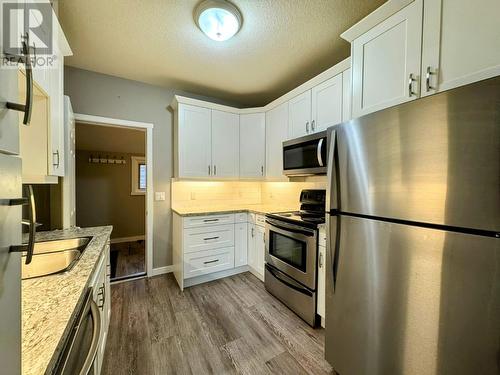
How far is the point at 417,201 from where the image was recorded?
1.02 metres

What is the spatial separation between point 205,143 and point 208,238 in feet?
4.17

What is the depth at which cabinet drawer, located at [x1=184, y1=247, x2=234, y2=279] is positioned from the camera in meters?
2.65

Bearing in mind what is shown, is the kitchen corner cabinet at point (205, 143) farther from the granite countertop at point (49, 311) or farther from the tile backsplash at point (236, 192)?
the granite countertop at point (49, 311)

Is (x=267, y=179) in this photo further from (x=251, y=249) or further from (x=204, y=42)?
(x=204, y=42)

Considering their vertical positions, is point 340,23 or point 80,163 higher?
point 340,23

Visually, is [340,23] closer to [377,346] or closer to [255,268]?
[377,346]

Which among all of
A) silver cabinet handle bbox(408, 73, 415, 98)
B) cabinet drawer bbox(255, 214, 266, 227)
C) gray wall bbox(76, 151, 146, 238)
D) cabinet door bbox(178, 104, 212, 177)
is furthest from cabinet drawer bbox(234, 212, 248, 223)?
gray wall bbox(76, 151, 146, 238)

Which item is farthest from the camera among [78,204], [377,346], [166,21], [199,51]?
[78,204]

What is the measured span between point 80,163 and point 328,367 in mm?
5456

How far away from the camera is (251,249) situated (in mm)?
2971

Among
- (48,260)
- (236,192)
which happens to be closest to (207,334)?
(48,260)

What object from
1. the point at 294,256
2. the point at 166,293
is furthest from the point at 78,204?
the point at 294,256

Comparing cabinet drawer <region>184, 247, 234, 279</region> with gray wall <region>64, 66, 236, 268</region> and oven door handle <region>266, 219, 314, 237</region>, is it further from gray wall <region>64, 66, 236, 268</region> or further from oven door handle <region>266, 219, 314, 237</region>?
oven door handle <region>266, 219, 314, 237</region>

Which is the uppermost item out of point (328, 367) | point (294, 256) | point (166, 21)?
point (166, 21)
